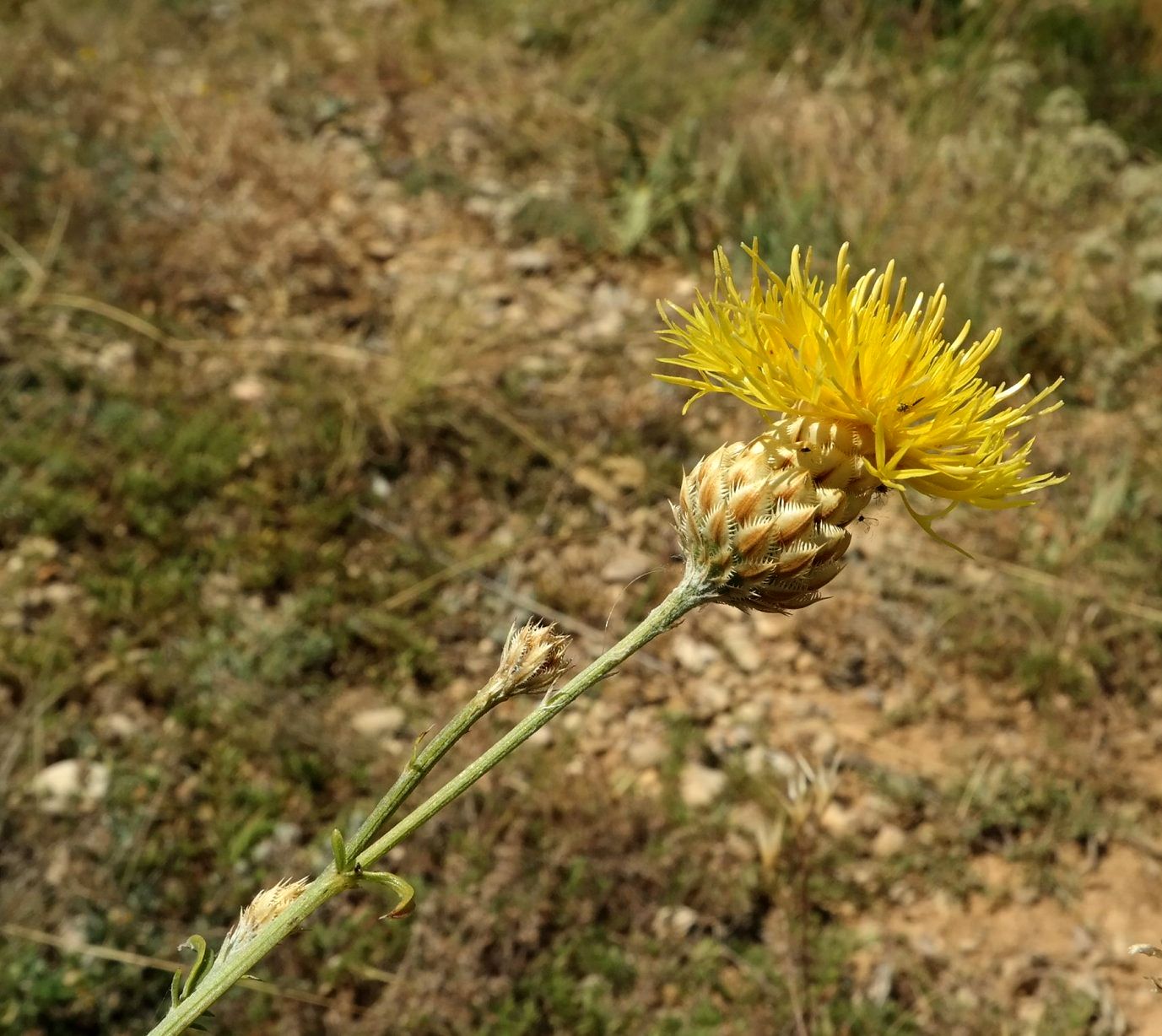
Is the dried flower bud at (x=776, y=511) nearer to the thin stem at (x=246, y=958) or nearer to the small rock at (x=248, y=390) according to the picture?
the thin stem at (x=246, y=958)

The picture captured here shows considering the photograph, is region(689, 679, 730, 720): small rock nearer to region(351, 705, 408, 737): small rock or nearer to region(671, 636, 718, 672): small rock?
region(671, 636, 718, 672): small rock

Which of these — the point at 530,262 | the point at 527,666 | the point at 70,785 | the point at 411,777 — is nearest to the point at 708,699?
the point at 70,785

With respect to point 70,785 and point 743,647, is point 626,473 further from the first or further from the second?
point 70,785

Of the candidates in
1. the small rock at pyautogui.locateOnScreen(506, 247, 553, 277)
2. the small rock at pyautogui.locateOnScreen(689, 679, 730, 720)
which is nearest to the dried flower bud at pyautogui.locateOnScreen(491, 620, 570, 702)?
the small rock at pyautogui.locateOnScreen(689, 679, 730, 720)

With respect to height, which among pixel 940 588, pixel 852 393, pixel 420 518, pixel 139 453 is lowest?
pixel 940 588

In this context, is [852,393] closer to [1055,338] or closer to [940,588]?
[940,588]

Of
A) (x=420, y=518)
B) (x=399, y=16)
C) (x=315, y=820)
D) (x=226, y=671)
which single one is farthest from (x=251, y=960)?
(x=399, y=16)

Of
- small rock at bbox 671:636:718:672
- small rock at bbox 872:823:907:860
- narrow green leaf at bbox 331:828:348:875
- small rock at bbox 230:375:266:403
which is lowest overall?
small rock at bbox 872:823:907:860
